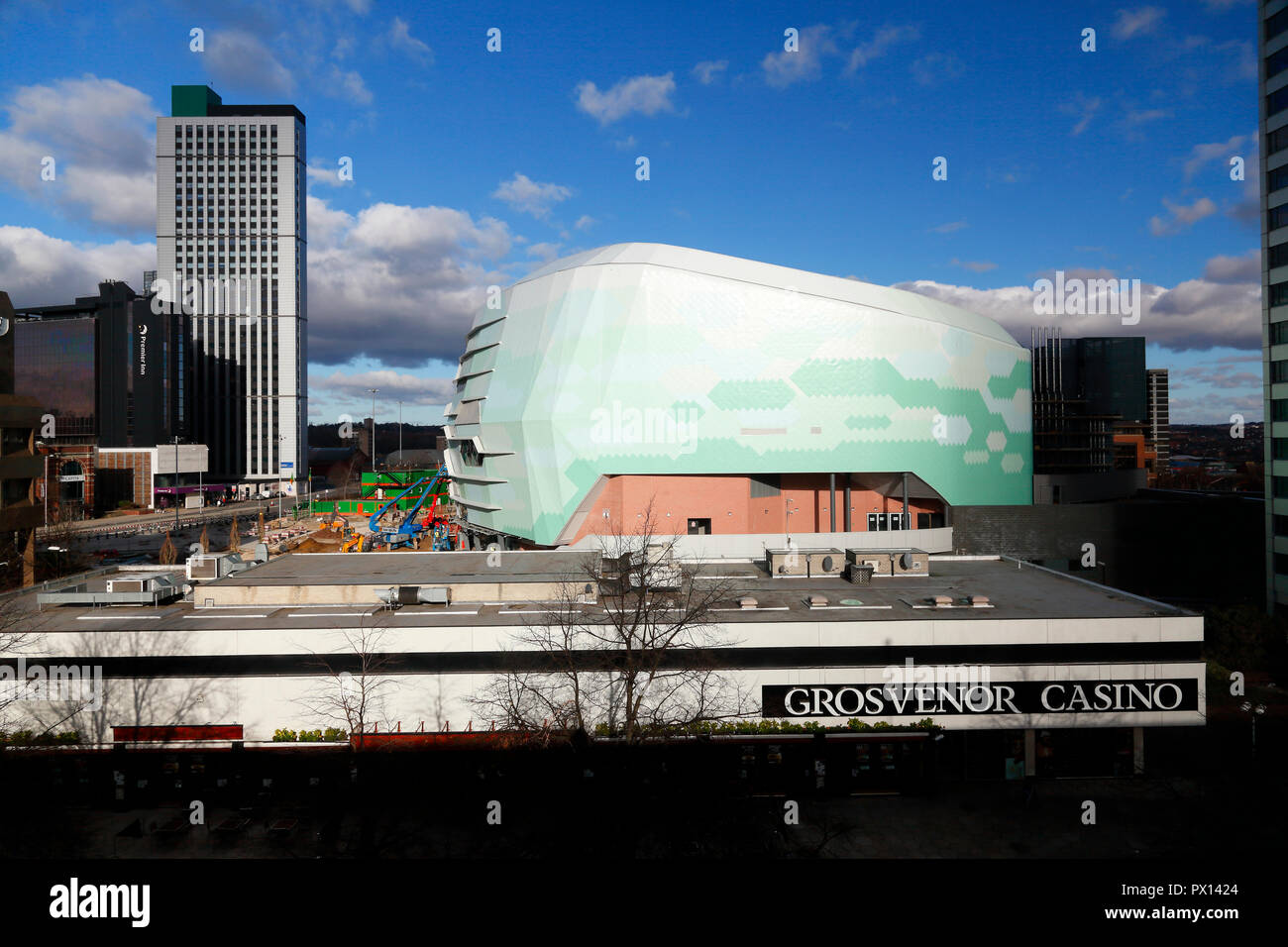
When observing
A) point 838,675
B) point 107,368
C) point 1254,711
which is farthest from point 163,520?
point 1254,711

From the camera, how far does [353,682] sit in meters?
23.5

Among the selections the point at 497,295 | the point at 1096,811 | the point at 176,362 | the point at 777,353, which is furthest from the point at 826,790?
the point at 176,362

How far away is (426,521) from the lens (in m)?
71.2

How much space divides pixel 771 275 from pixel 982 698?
2913 centimetres

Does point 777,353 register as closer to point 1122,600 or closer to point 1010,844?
point 1122,600

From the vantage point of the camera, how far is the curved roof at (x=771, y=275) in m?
43.9

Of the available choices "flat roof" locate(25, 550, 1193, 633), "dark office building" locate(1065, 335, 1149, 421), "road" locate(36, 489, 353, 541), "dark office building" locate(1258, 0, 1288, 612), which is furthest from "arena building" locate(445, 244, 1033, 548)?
"dark office building" locate(1065, 335, 1149, 421)

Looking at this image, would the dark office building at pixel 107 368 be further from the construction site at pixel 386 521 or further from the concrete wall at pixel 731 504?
the concrete wall at pixel 731 504

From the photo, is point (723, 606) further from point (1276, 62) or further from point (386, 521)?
point (386, 521)

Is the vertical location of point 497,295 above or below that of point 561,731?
above

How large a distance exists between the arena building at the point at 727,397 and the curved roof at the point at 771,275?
141 mm

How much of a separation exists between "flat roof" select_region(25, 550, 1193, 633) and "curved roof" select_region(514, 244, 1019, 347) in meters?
17.8

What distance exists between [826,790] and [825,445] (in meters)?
A: 24.9

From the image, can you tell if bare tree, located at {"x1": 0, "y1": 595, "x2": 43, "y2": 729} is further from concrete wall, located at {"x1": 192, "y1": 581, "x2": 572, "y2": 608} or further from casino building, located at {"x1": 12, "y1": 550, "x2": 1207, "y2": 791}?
concrete wall, located at {"x1": 192, "y1": 581, "x2": 572, "y2": 608}
